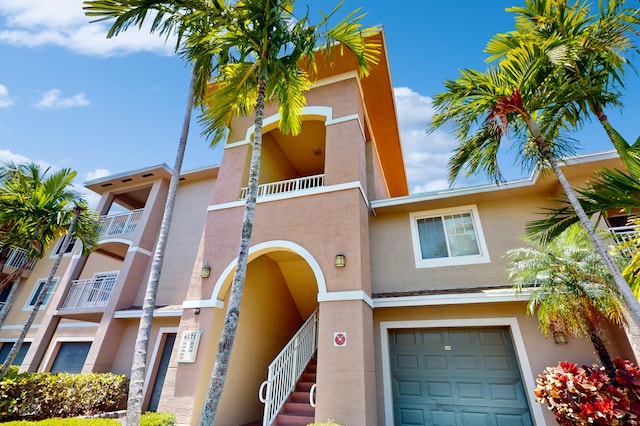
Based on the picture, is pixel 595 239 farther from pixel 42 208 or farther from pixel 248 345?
pixel 42 208

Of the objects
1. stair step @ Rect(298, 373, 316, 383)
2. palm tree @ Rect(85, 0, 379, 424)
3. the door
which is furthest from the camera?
the door

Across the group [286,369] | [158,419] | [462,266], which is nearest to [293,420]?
[286,369]

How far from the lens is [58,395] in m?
8.73

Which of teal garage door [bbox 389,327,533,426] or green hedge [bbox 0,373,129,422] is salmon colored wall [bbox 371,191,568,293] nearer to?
teal garage door [bbox 389,327,533,426]

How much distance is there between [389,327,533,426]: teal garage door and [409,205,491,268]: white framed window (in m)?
Result: 1.88

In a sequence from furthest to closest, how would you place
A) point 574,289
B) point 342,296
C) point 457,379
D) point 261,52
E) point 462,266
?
point 462,266 < point 457,379 < point 342,296 < point 261,52 < point 574,289

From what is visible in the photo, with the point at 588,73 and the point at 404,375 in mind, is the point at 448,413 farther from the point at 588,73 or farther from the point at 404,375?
the point at 588,73

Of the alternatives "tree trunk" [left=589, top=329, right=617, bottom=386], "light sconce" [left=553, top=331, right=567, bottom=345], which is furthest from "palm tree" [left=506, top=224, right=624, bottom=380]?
"light sconce" [left=553, top=331, right=567, bottom=345]

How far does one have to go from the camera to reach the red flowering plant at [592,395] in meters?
4.68

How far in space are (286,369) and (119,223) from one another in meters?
12.1

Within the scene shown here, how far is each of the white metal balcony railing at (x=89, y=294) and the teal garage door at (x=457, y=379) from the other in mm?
12412

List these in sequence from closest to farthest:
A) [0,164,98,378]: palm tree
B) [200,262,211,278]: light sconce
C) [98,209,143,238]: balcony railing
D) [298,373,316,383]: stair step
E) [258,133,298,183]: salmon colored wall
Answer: [200,262,211,278]: light sconce
[298,373,316,383]: stair step
[0,164,98,378]: palm tree
[258,133,298,183]: salmon colored wall
[98,209,143,238]: balcony railing

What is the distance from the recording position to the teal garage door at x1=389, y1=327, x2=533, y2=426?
639 centimetres

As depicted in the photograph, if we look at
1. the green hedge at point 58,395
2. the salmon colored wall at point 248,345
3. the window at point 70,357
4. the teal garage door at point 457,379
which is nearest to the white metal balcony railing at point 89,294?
the window at point 70,357
